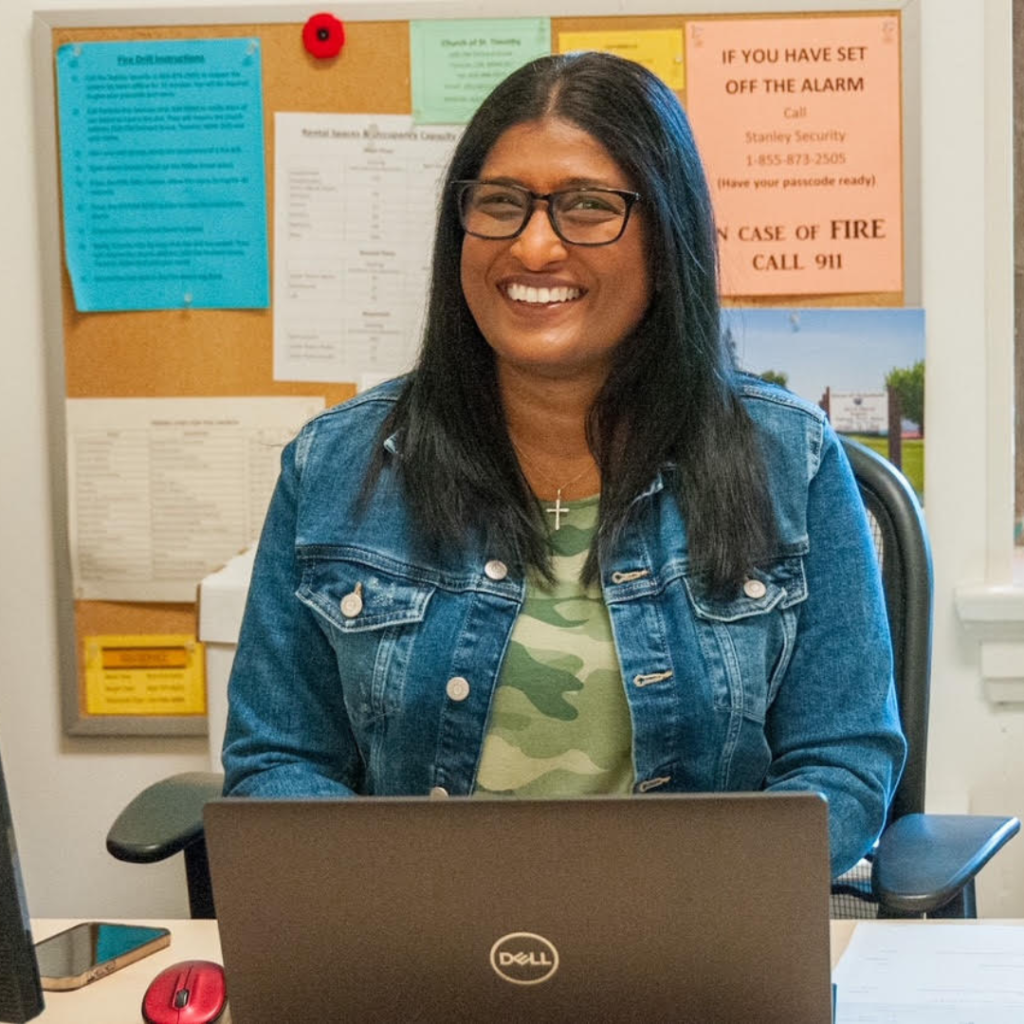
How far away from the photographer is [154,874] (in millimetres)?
2004

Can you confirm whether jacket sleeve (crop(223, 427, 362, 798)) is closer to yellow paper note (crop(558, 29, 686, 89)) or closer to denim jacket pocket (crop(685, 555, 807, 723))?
denim jacket pocket (crop(685, 555, 807, 723))

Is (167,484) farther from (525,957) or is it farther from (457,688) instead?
(525,957)

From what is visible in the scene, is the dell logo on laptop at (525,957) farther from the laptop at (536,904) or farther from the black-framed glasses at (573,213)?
the black-framed glasses at (573,213)

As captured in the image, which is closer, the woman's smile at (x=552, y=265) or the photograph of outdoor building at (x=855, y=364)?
the woman's smile at (x=552, y=265)

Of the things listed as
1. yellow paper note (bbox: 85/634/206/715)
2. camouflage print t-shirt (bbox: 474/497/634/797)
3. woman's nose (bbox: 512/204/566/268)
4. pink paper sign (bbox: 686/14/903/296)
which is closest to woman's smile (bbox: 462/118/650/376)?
woman's nose (bbox: 512/204/566/268)

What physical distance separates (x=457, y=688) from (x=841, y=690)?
1.12ft

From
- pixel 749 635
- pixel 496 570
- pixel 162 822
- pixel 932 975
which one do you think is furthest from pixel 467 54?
pixel 932 975

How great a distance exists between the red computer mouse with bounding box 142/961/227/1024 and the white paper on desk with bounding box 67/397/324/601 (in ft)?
3.39

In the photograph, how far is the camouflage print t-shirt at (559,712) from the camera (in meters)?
1.26

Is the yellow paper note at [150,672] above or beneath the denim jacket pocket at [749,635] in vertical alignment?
beneath

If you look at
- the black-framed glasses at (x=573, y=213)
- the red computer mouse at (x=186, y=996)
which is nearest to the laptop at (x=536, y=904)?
the red computer mouse at (x=186, y=996)

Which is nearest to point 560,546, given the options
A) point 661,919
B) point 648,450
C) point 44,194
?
point 648,450

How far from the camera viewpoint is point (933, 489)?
6.10ft

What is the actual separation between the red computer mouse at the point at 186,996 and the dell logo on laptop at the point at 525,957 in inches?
10.4
